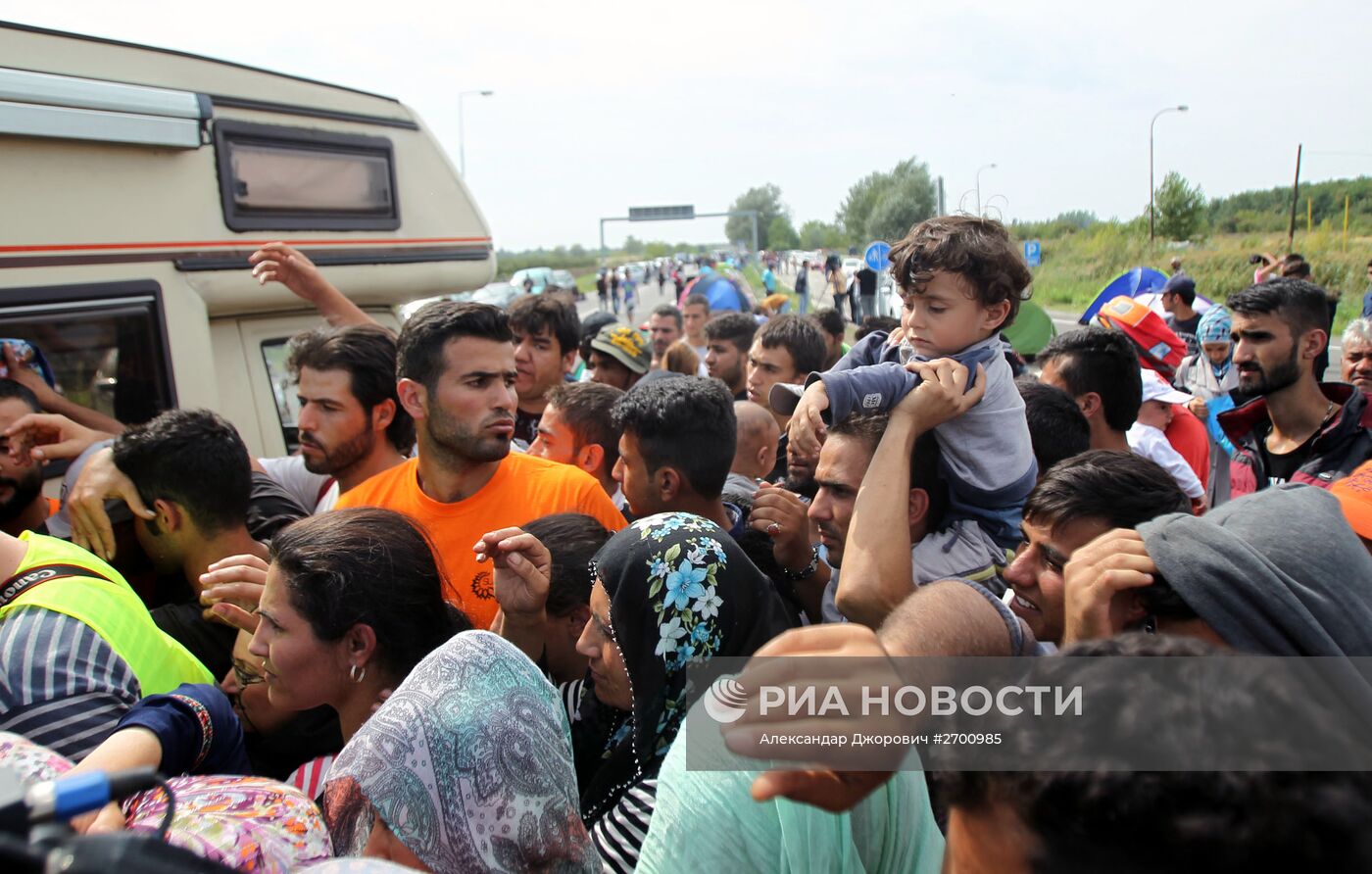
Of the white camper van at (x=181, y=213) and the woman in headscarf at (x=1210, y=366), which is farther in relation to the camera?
the woman in headscarf at (x=1210, y=366)

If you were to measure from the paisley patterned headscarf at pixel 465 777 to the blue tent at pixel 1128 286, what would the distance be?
599 centimetres

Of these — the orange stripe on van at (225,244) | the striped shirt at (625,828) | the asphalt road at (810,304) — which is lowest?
the asphalt road at (810,304)

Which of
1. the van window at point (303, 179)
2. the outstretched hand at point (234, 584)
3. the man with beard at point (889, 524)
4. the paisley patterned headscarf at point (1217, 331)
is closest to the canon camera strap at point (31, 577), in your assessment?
the outstretched hand at point (234, 584)

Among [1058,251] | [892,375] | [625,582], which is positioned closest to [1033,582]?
[892,375]

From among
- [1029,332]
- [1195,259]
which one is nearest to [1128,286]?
[1029,332]

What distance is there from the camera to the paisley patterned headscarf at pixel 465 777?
1510mm

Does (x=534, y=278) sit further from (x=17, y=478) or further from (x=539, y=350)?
(x=17, y=478)

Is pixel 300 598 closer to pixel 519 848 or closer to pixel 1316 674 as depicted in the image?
pixel 519 848

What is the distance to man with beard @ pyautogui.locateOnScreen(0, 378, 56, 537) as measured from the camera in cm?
325

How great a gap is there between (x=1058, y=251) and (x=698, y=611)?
3385 centimetres

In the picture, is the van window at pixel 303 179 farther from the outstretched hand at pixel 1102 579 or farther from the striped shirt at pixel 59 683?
the outstretched hand at pixel 1102 579

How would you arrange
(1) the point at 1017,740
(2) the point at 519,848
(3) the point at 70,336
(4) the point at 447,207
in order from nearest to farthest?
1. (1) the point at 1017,740
2. (2) the point at 519,848
3. (3) the point at 70,336
4. (4) the point at 447,207

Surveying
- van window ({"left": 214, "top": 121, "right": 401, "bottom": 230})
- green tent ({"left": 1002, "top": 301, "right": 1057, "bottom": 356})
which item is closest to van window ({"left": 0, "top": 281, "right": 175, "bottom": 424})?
van window ({"left": 214, "top": 121, "right": 401, "bottom": 230})

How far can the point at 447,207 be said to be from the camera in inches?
220
